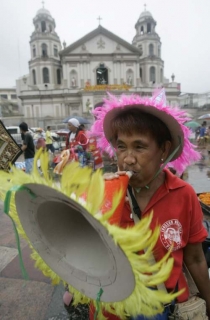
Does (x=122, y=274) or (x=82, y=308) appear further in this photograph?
(x=82, y=308)

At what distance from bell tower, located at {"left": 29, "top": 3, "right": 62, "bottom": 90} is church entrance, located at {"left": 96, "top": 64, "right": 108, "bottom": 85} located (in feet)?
24.4

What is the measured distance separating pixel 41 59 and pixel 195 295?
148 ft

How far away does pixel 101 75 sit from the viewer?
132ft

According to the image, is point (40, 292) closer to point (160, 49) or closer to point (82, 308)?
point (82, 308)

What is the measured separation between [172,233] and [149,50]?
50.3 m

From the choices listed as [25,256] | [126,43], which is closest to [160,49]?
[126,43]

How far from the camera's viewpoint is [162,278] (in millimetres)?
634

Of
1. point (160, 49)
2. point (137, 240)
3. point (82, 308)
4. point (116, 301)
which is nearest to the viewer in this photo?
point (137, 240)

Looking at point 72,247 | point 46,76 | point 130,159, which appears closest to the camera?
point 72,247

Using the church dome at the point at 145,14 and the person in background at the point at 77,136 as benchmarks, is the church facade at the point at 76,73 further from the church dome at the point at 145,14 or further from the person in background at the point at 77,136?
the person in background at the point at 77,136

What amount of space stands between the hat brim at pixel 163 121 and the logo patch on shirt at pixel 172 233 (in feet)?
1.21

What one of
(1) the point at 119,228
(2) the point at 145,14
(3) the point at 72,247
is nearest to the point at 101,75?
(2) the point at 145,14

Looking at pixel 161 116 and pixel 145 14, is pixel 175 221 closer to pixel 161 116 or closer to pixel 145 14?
pixel 161 116

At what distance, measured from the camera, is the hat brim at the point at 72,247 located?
68 cm
